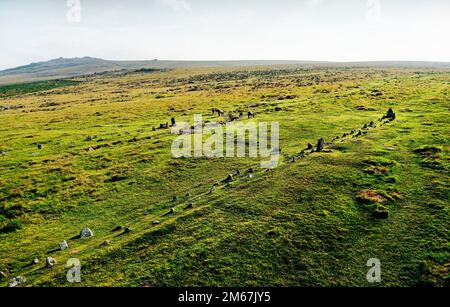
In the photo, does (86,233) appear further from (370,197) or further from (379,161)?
(379,161)

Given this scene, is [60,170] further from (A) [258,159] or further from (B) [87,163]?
(A) [258,159]

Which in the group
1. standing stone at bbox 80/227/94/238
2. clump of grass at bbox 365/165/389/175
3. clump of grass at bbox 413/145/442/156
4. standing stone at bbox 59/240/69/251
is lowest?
standing stone at bbox 59/240/69/251

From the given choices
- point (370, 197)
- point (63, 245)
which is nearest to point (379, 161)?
point (370, 197)

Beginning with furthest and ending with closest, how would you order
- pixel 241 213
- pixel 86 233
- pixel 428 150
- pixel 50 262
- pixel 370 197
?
pixel 428 150
pixel 370 197
pixel 241 213
pixel 86 233
pixel 50 262

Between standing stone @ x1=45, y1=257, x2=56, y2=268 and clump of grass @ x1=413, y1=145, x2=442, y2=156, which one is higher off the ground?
clump of grass @ x1=413, y1=145, x2=442, y2=156

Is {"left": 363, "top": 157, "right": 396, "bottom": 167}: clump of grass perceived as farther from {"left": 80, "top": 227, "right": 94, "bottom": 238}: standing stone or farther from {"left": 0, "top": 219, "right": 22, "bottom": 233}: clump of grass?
{"left": 0, "top": 219, "right": 22, "bottom": 233}: clump of grass

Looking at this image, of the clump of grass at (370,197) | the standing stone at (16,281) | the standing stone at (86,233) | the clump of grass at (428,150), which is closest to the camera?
the standing stone at (16,281)

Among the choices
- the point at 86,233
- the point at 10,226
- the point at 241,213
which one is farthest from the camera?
the point at 10,226

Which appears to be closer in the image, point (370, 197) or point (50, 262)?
point (50, 262)

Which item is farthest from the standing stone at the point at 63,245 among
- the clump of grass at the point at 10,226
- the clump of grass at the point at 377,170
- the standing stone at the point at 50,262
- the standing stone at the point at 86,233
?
the clump of grass at the point at 377,170

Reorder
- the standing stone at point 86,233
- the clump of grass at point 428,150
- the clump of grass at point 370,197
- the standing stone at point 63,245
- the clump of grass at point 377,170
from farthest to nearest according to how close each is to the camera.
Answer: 1. the clump of grass at point 428,150
2. the clump of grass at point 377,170
3. the clump of grass at point 370,197
4. the standing stone at point 86,233
5. the standing stone at point 63,245

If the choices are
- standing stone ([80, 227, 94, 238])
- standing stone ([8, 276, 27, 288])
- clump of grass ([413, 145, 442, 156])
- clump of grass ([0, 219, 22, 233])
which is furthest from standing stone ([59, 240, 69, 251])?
clump of grass ([413, 145, 442, 156])

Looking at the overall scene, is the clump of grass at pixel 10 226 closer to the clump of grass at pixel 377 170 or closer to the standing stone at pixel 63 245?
the standing stone at pixel 63 245
